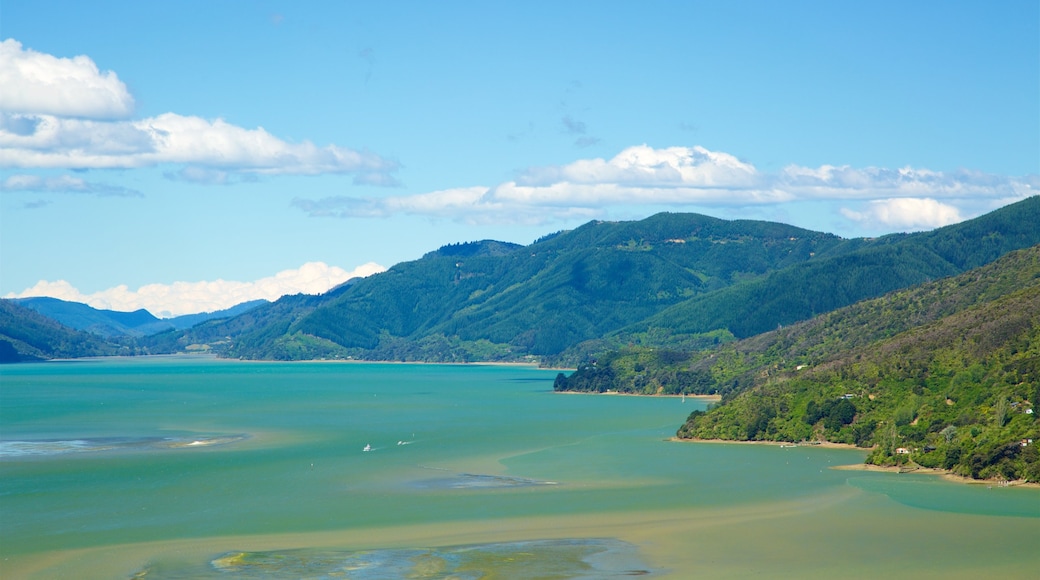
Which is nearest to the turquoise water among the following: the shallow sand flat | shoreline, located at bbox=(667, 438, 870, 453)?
the shallow sand flat

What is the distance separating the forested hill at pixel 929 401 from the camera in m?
93.1

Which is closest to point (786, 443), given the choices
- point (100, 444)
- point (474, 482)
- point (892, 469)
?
point (892, 469)

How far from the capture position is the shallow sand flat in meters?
62.7

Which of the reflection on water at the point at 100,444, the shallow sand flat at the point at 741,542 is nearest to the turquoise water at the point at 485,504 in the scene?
the shallow sand flat at the point at 741,542

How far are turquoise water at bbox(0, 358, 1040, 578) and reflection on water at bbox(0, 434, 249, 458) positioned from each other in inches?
14.3

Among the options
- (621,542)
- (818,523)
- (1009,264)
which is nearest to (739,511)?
(818,523)

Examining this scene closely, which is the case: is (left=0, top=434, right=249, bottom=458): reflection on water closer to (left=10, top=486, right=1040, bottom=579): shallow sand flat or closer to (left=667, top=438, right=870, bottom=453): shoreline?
(left=667, top=438, right=870, bottom=453): shoreline

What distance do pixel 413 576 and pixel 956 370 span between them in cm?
6997

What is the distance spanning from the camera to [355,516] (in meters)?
79.6

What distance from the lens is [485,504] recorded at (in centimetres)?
8375

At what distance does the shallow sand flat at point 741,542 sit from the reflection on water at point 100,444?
176 feet

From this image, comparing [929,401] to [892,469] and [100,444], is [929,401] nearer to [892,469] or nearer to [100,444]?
[892,469]

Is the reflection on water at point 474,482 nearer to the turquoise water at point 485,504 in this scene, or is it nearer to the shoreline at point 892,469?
the turquoise water at point 485,504

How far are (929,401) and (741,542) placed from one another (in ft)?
151
